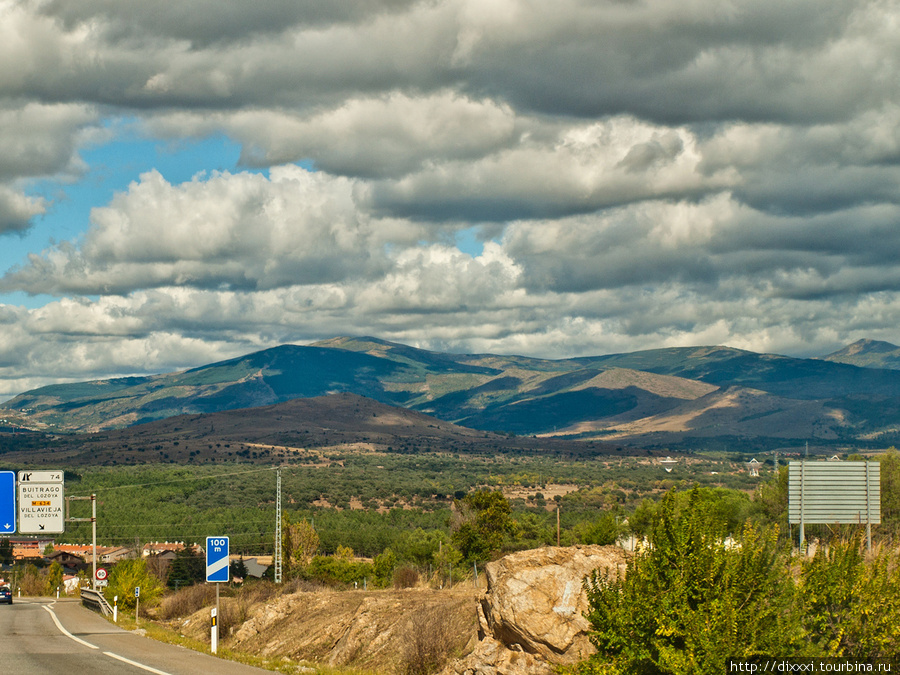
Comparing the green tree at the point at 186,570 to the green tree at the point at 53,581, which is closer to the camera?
the green tree at the point at 186,570

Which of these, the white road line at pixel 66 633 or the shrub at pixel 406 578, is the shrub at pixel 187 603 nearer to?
the white road line at pixel 66 633

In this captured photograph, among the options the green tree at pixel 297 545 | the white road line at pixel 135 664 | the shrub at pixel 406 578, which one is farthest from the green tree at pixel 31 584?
the white road line at pixel 135 664

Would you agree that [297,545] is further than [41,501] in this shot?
Yes

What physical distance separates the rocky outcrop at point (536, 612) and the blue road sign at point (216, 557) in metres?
12.1

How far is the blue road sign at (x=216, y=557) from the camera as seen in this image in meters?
33.3

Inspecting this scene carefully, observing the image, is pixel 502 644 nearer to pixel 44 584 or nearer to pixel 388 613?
pixel 388 613

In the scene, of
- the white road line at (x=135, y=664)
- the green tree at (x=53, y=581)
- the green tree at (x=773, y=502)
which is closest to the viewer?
the white road line at (x=135, y=664)

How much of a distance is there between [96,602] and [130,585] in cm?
284

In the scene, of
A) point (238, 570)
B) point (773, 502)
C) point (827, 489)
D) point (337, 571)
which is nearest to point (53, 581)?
point (238, 570)

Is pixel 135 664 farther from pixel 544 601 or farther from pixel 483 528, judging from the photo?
pixel 483 528

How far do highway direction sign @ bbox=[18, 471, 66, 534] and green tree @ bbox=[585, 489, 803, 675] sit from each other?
95.9 ft

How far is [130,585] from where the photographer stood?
5897 cm

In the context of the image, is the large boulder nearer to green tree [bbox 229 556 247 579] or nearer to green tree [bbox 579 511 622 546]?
green tree [bbox 579 511 622 546]

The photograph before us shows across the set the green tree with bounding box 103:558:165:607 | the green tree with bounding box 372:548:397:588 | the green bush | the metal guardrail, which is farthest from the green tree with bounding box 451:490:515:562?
the metal guardrail
